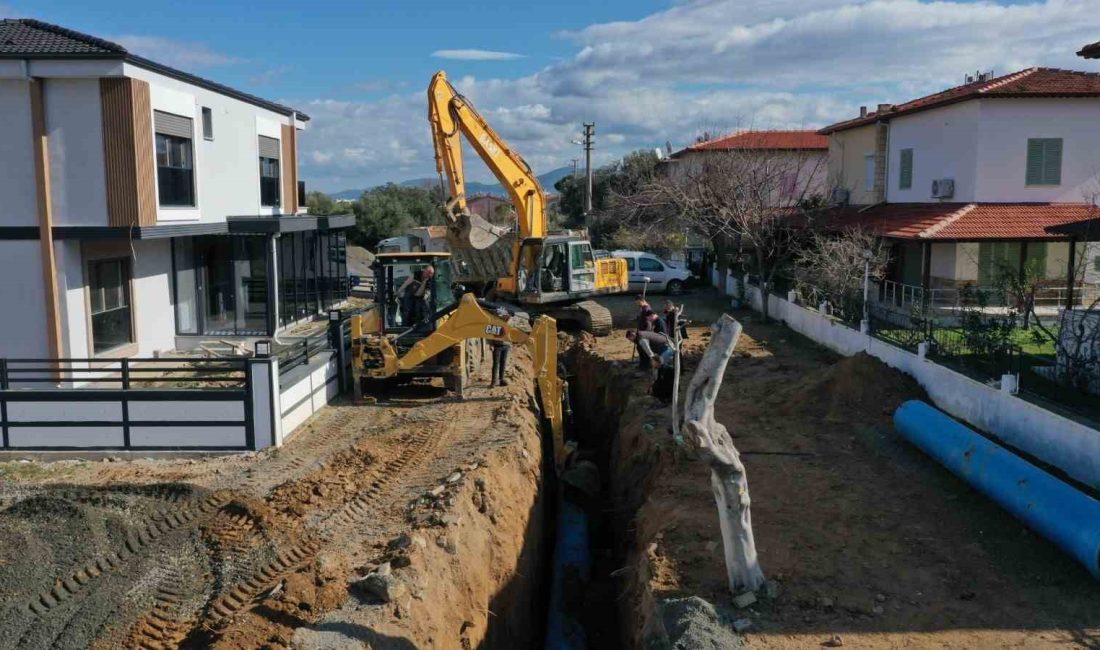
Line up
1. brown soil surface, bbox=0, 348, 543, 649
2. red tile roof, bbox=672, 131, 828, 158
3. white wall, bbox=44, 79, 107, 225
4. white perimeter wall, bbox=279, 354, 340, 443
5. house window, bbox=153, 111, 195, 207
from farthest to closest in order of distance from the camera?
1. red tile roof, bbox=672, 131, 828, 158
2. house window, bbox=153, 111, 195, 207
3. white wall, bbox=44, 79, 107, 225
4. white perimeter wall, bbox=279, 354, 340, 443
5. brown soil surface, bbox=0, 348, 543, 649

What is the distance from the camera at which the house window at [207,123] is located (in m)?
20.5

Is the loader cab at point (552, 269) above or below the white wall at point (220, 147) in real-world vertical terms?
below

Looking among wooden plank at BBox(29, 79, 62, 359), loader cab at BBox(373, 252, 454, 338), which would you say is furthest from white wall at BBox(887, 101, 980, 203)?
wooden plank at BBox(29, 79, 62, 359)

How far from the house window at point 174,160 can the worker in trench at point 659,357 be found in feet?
32.1

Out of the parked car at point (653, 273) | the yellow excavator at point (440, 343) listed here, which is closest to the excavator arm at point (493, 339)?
the yellow excavator at point (440, 343)

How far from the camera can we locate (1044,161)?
23.6 meters

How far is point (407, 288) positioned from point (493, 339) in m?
2.48

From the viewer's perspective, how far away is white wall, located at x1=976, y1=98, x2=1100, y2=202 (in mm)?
23391

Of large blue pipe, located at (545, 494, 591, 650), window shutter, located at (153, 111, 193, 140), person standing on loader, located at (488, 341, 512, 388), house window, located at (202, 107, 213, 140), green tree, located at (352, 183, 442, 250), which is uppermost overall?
house window, located at (202, 107, 213, 140)

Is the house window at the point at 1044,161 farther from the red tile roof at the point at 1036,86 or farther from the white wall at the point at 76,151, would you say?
the white wall at the point at 76,151

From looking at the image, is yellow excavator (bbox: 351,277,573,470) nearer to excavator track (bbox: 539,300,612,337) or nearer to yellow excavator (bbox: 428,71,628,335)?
yellow excavator (bbox: 428,71,628,335)

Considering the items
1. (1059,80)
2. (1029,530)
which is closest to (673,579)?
(1029,530)

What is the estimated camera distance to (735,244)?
29.7 m

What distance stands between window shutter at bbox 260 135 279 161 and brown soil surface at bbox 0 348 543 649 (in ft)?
42.1
